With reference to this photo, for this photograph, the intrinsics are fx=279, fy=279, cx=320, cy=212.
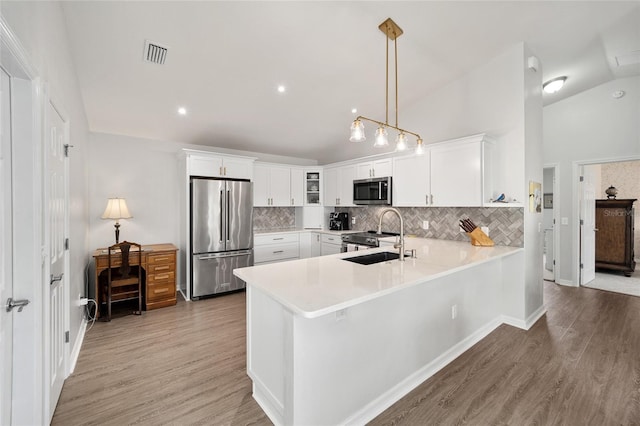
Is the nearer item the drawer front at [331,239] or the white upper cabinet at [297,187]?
the drawer front at [331,239]

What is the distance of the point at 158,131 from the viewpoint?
4105 mm

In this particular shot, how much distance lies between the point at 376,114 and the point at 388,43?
146 cm

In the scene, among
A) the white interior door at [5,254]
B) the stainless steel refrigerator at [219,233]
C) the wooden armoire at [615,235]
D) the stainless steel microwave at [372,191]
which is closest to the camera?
the white interior door at [5,254]

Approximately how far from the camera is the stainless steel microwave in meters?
4.41

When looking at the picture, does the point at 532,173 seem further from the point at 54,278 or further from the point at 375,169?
the point at 54,278

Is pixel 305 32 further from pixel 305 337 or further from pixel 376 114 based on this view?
pixel 305 337

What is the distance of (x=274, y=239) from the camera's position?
495 cm

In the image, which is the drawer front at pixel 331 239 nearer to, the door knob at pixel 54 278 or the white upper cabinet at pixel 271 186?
the white upper cabinet at pixel 271 186

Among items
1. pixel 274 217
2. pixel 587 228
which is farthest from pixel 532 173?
pixel 274 217

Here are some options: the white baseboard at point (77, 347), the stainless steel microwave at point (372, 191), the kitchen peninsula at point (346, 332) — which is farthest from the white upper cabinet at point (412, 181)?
the white baseboard at point (77, 347)

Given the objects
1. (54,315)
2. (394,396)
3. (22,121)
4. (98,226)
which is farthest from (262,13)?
(98,226)

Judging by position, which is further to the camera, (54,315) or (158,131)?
(158,131)

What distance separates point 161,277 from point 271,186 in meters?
2.30

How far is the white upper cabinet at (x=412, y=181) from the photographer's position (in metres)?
3.90
